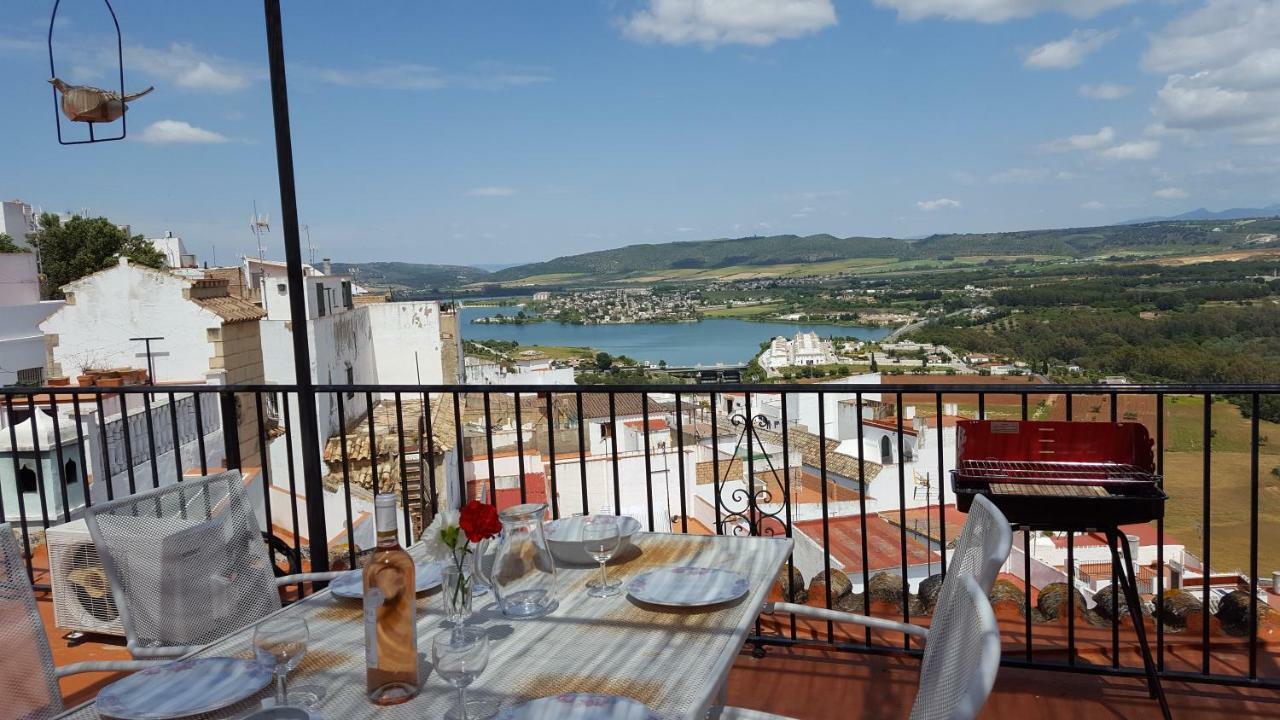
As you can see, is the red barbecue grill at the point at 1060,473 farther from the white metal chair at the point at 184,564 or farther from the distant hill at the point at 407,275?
the distant hill at the point at 407,275

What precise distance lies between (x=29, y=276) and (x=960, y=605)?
30.7 meters

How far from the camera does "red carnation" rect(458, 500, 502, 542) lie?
1382 millimetres

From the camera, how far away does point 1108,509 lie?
86.0 inches

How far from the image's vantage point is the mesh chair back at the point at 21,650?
1.59 m

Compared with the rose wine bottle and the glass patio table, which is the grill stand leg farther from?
the rose wine bottle

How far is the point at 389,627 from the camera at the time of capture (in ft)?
4.24

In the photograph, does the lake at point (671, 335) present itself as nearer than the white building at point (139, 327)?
No

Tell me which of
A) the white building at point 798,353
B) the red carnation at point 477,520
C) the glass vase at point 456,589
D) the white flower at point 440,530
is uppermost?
the red carnation at point 477,520

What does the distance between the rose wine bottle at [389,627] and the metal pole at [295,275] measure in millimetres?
1754

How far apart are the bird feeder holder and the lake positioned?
33744mm

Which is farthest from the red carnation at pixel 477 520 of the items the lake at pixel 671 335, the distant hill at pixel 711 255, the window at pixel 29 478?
the distant hill at pixel 711 255

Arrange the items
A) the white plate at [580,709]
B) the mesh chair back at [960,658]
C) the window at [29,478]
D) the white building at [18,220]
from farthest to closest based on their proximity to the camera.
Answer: the white building at [18,220] → the window at [29,478] → the white plate at [580,709] → the mesh chair back at [960,658]

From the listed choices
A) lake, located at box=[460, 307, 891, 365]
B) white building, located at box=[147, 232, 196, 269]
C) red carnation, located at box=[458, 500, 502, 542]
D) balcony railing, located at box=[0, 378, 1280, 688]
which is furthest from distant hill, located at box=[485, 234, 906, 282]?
red carnation, located at box=[458, 500, 502, 542]

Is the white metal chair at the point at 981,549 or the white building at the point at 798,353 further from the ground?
the white metal chair at the point at 981,549
